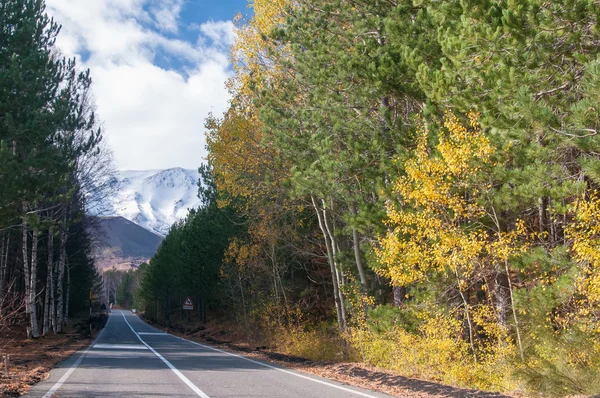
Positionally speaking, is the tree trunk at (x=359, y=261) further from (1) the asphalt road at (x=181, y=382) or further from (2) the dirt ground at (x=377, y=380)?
(1) the asphalt road at (x=181, y=382)

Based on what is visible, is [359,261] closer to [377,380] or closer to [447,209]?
[447,209]

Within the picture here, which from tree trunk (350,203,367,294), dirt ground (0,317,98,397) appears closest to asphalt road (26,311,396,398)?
dirt ground (0,317,98,397)

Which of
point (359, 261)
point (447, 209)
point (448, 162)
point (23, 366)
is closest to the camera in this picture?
point (448, 162)

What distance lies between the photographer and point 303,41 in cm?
1450

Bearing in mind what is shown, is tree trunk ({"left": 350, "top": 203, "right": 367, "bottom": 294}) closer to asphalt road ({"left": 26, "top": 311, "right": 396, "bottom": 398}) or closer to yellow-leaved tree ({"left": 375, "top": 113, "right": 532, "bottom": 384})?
asphalt road ({"left": 26, "top": 311, "right": 396, "bottom": 398})

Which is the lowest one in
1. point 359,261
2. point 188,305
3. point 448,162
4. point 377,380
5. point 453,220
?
point 377,380

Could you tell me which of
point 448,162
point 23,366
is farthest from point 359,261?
point 23,366

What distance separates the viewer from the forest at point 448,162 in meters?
9.02

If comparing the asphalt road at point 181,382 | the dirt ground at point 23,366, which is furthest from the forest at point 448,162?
the dirt ground at point 23,366

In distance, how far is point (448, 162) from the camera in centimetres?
1097

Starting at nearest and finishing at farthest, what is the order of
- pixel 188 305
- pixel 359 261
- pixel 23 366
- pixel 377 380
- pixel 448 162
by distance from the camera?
1. pixel 448 162
2. pixel 377 380
3. pixel 23 366
4. pixel 359 261
5. pixel 188 305

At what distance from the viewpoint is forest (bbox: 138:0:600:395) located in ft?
29.6

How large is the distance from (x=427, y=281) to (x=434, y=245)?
1850 millimetres

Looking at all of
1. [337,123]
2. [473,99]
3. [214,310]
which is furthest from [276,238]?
[214,310]
